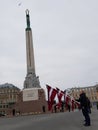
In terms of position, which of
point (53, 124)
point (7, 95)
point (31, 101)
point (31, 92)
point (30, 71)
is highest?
point (7, 95)

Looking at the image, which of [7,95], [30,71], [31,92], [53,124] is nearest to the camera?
[53,124]

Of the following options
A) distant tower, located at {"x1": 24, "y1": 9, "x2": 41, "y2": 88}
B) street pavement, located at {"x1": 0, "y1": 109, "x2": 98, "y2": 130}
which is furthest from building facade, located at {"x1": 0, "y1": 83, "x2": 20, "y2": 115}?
street pavement, located at {"x1": 0, "y1": 109, "x2": 98, "y2": 130}

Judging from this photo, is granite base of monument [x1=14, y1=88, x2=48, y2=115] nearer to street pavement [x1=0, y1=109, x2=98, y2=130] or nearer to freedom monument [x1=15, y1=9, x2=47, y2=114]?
freedom monument [x1=15, y1=9, x2=47, y2=114]

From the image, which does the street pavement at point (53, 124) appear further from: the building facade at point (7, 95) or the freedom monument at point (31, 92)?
the building facade at point (7, 95)

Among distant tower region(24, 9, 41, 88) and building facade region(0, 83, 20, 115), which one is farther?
building facade region(0, 83, 20, 115)

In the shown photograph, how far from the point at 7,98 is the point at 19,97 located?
68.4 m

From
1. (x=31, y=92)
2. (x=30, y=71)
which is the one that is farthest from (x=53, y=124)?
(x=30, y=71)

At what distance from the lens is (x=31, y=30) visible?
87.9 meters

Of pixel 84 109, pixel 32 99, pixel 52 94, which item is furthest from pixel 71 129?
pixel 32 99

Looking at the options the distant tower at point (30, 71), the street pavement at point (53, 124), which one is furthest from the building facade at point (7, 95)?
the street pavement at point (53, 124)

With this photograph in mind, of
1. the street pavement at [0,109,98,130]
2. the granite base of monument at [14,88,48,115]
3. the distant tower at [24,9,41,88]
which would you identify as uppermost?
the distant tower at [24,9,41,88]

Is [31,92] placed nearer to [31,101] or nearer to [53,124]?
[31,101]

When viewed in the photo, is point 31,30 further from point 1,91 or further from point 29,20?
point 1,91

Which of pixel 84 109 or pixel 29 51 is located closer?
pixel 84 109
